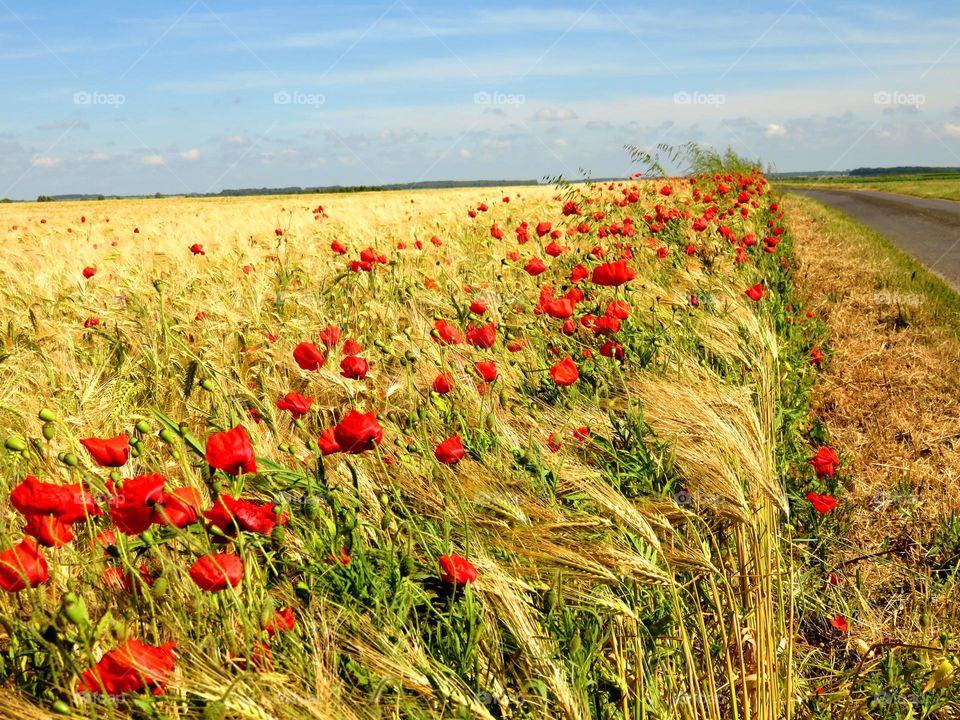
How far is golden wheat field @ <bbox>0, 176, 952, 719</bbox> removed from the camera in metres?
1.22

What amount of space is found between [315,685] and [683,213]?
221 inches

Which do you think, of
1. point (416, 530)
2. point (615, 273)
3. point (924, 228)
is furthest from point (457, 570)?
point (924, 228)

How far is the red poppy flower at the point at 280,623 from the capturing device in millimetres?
1300

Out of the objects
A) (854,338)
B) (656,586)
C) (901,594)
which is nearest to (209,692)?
(656,586)

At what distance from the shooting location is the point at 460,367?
104 inches

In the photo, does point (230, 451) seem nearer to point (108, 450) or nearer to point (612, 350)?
point (108, 450)

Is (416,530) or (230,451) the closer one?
(230,451)

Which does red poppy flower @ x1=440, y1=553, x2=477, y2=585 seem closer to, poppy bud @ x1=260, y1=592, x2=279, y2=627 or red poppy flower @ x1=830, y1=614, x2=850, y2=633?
poppy bud @ x1=260, y1=592, x2=279, y2=627

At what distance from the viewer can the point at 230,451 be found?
1300 mm

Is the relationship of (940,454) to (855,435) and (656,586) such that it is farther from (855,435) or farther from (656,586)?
(656,586)

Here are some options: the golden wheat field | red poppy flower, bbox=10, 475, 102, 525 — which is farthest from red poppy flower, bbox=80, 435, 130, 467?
red poppy flower, bbox=10, 475, 102, 525

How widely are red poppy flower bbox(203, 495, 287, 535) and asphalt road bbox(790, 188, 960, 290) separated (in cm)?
701

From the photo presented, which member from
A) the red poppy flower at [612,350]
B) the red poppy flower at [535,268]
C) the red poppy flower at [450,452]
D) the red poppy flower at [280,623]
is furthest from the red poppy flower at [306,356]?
the red poppy flower at [535,268]

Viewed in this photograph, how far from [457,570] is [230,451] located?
0.45 m
